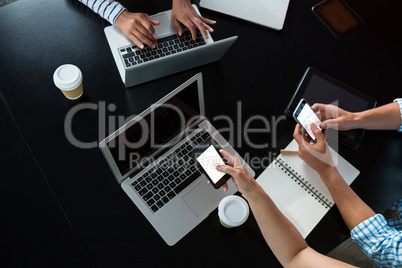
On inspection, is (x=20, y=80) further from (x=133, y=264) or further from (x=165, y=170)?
(x=133, y=264)

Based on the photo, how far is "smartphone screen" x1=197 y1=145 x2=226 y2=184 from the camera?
106 centimetres

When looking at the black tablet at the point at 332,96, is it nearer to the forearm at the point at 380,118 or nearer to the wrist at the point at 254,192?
the forearm at the point at 380,118

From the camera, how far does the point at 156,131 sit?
1.08 m

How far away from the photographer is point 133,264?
3.43 ft

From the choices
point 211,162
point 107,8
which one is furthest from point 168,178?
point 107,8

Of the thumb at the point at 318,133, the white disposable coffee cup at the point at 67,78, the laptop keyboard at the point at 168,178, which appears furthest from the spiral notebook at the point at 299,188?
the white disposable coffee cup at the point at 67,78

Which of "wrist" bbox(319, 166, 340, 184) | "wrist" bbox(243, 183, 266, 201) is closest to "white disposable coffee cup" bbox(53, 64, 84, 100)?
"wrist" bbox(243, 183, 266, 201)

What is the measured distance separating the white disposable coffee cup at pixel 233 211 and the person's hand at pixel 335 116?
423 millimetres

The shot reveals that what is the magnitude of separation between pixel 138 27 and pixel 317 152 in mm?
729

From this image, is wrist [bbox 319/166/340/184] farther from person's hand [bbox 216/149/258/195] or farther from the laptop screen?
the laptop screen

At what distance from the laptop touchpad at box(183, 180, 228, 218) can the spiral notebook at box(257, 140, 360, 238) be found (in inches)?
6.1

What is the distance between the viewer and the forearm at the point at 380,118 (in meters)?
1.26

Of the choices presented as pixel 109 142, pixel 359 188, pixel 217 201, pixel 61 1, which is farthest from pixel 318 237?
pixel 61 1

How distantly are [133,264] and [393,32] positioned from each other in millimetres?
1360
